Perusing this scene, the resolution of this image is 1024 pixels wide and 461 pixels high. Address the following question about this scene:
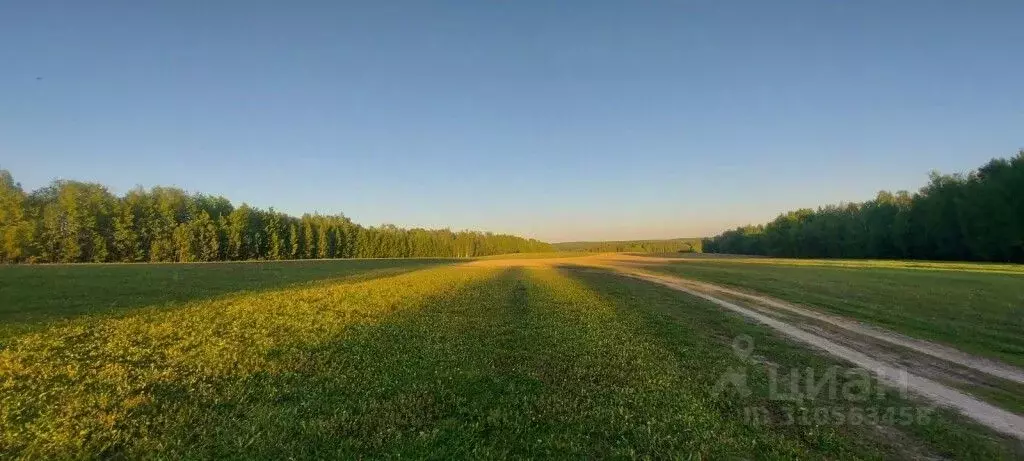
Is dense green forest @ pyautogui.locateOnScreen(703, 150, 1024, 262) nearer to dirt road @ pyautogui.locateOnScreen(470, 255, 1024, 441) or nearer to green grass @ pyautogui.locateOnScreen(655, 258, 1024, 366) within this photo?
green grass @ pyautogui.locateOnScreen(655, 258, 1024, 366)

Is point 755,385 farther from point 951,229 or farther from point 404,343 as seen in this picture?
point 951,229

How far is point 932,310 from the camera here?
25141 mm

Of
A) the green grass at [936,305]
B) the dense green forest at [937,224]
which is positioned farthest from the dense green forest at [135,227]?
the dense green forest at [937,224]

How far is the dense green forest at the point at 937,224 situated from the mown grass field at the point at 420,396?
83648 millimetres

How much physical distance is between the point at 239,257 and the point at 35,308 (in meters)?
118

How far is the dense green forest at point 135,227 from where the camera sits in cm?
9219

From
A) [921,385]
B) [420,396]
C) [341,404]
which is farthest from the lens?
[921,385]

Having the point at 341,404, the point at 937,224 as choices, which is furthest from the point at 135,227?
the point at 937,224

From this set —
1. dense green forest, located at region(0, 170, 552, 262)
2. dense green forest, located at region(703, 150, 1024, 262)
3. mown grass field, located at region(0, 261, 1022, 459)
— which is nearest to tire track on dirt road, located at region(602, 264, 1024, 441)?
mown grass field, located at region(0, 261, 1022, 459)

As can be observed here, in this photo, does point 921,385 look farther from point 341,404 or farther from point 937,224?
point 937,224

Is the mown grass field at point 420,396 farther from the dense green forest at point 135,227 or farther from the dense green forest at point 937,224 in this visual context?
the dense green forest at point 135,227

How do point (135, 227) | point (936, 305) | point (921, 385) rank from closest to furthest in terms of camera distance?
point (921, 385) → point (936, 305) → point (135, 227)

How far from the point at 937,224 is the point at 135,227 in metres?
161

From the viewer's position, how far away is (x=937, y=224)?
90.2 m
